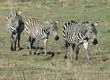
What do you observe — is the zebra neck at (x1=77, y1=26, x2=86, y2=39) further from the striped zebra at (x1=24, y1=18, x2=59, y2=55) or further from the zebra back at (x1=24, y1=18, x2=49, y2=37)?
the zebra back at (x1=24, y1=18, x2=49, y2=37)

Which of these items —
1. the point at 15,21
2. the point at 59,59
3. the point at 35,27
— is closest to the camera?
the point at 59,59

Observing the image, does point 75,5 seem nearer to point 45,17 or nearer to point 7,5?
point 45,17

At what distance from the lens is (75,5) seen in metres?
32.8

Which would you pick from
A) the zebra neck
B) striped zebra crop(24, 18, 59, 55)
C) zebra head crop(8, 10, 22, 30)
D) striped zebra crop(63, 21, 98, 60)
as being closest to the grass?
striped zebra crop(63, 21, 98, 60)

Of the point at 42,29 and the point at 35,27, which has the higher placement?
the point at 35,27

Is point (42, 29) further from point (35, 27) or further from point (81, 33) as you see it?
point (81, 33)

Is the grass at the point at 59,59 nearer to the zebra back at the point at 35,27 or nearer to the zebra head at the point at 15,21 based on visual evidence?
the zebra back at the point at 35,27

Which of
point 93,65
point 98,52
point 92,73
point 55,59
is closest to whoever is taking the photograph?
point 92,73

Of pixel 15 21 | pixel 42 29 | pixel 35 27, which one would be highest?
pixel 15 21

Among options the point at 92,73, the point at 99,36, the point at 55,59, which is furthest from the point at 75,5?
the point at 92,73

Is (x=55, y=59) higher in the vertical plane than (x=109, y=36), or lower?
lower

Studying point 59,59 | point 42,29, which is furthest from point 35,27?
point 59,59

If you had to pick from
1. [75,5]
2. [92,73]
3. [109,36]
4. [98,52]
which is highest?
[75,5]

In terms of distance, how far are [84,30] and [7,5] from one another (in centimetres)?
2573
